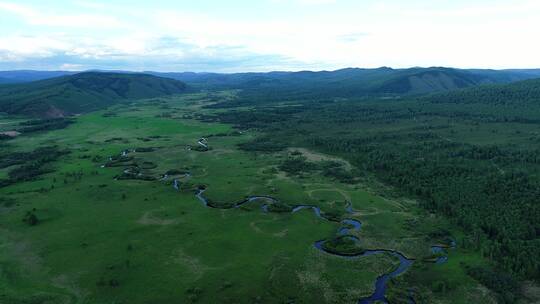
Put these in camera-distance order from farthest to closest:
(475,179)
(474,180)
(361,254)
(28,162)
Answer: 1. (28,162)
2. (475,179)
3. (474,180)
4. (361,254)

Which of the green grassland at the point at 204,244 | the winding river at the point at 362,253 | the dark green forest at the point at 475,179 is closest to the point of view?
the winding river at the point at 362,253

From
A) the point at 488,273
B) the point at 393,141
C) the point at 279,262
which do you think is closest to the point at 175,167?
the point at 279,262

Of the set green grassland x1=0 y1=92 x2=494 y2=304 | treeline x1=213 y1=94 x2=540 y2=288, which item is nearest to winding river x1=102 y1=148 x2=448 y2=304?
green grassland x1=0 y1=92 x2=494 y2=304

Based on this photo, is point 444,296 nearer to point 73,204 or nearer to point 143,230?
point 143,230

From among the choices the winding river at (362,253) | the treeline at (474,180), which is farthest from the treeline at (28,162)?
the treeline at (474,180)

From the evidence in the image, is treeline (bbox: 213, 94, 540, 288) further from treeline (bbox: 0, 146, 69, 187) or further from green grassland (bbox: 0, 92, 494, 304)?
treeline (bbox: 0, 146, 69, 187)

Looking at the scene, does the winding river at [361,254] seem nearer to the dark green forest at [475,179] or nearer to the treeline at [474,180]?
the dark green forest at [475,179]

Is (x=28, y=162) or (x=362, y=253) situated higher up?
(x=28, y=162)

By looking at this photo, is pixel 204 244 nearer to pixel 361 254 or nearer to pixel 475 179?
pixel 361 254

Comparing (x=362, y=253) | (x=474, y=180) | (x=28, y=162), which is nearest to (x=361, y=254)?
(x=362, y=253)

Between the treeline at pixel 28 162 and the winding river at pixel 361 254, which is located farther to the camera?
the treeline at pixel 28 162
